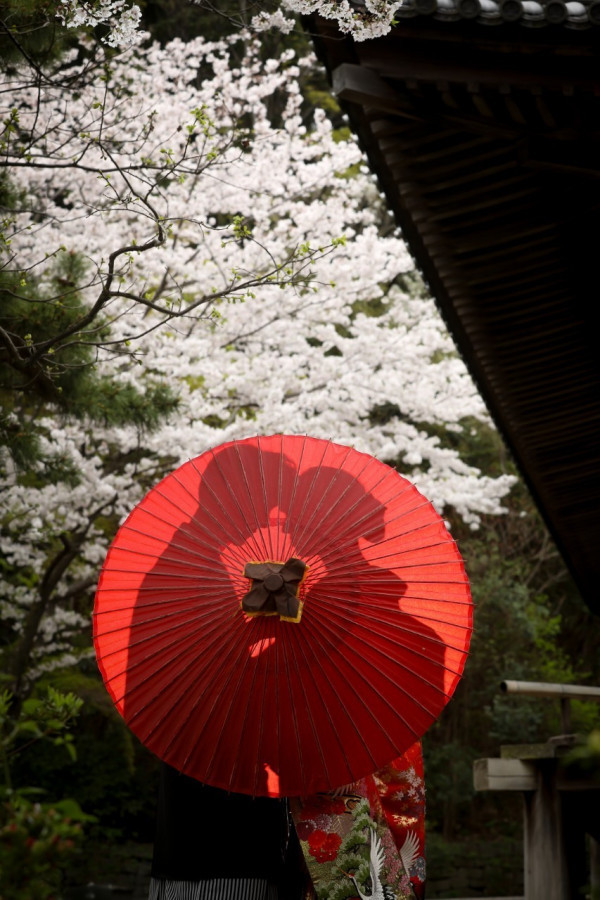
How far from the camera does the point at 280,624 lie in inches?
93.0

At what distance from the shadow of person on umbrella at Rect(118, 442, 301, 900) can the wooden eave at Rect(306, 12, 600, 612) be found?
3.80ft

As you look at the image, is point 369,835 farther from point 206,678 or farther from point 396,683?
point 206,678

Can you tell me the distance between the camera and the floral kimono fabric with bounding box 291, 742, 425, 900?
2.35 meters

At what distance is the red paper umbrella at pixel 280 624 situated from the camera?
7.66 feet

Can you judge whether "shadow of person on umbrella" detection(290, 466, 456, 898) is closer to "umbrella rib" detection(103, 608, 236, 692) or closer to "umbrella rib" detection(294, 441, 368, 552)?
"umbrella rib" detection(294, 441, 368, 552)

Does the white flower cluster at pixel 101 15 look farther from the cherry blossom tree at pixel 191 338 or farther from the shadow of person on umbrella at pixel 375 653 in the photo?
the cherry blossom tree at pixel 191 338

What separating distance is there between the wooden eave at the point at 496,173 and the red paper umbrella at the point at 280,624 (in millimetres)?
1131

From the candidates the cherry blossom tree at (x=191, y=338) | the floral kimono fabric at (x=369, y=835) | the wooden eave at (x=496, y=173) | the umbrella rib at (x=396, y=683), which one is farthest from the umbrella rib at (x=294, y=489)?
the cherry blossom tree at (x=191, y=338)

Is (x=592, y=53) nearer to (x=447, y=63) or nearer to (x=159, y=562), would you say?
(x=447, y=63)

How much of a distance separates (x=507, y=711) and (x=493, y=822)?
6.63ft

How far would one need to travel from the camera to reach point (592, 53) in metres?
2.54

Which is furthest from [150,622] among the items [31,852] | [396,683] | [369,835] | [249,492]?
[31,852]

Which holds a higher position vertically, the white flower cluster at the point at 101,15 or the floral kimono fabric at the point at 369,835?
the white flower cluster at the point at 101,15

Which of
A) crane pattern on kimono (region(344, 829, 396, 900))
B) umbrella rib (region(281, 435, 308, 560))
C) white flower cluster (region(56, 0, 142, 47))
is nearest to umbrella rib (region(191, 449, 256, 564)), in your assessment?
umbrella rib (region(281, 435, 308, 560))
